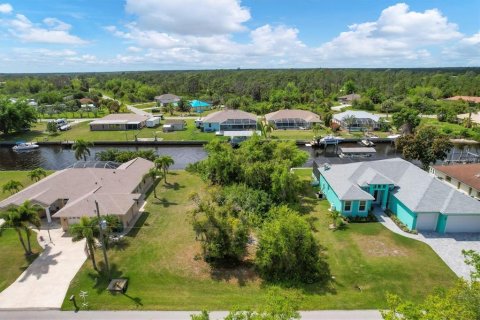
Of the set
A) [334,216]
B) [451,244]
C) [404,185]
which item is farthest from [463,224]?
[334,216]

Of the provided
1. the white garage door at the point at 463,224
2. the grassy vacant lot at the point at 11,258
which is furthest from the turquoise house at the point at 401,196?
the grassy vacant lot at the point at 11,258

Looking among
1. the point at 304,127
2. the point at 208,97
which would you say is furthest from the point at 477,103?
the point at 208,97

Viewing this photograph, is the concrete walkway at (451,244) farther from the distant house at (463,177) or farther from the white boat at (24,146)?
the white boat at (24,146)

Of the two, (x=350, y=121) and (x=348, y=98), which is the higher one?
(x=348, y=98)

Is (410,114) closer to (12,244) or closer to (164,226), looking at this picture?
(164,226)

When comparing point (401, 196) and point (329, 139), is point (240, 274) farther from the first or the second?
point (329, 139)

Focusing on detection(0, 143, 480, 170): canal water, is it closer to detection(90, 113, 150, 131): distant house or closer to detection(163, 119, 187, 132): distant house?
detection(163, 119, 187, 132): distant house
